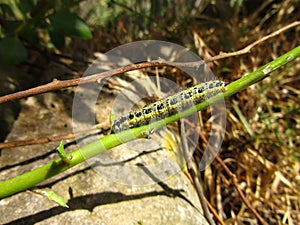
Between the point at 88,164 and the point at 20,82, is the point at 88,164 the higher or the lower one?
the lower one

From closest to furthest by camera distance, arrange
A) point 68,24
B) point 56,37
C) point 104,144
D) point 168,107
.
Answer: point 104,144 → point 168,107 → point 68,24 → point 56,37

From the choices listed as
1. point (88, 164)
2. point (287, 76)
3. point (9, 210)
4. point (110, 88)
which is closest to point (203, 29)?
point (287, 76)

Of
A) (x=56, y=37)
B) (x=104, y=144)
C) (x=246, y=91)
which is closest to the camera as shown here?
(x=104, y=144)

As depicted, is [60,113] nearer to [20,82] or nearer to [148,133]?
[20,82]

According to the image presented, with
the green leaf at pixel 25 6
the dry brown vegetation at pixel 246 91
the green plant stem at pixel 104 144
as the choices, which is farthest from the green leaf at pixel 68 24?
the green plant stem at pixel 104 144

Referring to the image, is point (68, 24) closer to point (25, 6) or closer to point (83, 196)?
point (25, 6)

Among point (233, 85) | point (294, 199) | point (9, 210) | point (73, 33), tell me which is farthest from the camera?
point (294, 199)

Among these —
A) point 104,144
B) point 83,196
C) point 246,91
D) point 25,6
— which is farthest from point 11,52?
point 246,91
